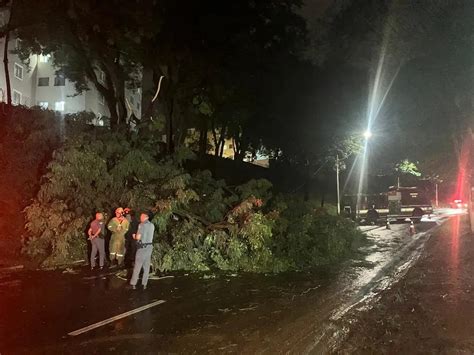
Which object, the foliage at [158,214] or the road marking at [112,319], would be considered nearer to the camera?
the road marking at [112,319]

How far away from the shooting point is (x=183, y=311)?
27.3 ft

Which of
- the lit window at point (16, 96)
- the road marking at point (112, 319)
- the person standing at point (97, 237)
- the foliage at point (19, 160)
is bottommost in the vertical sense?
the road marking at point (112, 319)

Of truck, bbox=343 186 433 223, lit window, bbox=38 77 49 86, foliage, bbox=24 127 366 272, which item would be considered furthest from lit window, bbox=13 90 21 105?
foliage, bbox=24 127 366 272

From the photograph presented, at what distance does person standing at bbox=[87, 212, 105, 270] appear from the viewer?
1191 cm

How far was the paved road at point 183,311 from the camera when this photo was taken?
6.59 meters

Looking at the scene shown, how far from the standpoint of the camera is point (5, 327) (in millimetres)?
7234

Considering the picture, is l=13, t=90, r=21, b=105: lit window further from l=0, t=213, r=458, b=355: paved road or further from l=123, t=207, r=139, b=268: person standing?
l=0, t=213, r=458, b=355: paved road

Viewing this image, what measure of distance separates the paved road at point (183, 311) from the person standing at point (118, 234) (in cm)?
88

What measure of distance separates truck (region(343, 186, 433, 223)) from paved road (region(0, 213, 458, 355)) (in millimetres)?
20616

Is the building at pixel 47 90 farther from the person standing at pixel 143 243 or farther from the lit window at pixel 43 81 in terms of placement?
the person standing at pixel 143 243

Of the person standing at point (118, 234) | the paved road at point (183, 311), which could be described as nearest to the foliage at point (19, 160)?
the paved road at point (183, 311)

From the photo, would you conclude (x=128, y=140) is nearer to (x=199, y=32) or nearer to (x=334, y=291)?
(x=199, y=32)

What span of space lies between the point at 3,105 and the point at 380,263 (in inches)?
466

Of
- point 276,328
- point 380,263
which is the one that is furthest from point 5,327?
point 380,263
